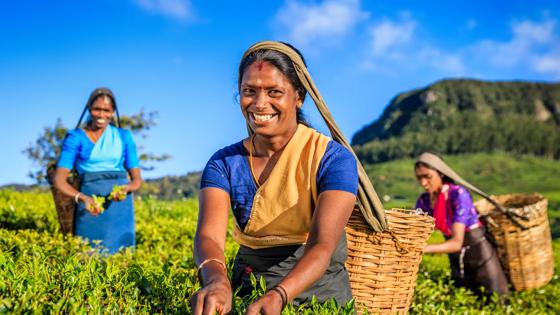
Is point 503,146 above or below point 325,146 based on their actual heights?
above

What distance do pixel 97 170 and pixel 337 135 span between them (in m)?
3.85

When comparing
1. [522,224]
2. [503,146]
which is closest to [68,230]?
[522,224]

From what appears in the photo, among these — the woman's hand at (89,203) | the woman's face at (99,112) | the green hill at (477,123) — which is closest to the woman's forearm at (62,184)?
the woman's hand at (89,203)

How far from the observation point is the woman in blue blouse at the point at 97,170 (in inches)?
247

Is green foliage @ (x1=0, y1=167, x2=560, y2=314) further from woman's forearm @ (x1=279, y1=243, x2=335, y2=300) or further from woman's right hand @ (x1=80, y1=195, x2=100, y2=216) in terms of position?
woman's right hand @ (x1=80, y1=195, x2=100, y2=216)

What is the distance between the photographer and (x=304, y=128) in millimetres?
3277

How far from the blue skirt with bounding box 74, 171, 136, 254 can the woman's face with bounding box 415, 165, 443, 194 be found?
133 inches

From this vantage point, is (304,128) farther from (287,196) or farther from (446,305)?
(446,305)

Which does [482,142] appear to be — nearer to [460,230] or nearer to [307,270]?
[460,230]

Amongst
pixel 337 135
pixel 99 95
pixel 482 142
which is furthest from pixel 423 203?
pixel 482 142

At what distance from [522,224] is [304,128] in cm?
502

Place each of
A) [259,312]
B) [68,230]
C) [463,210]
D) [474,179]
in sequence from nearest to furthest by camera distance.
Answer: [259,312]
[463,210]
[68,230]
[474,179]

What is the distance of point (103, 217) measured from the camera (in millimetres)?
6414

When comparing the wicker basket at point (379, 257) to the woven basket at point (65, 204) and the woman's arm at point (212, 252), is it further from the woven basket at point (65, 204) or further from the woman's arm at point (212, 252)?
the woven basket at point (65, 204)
